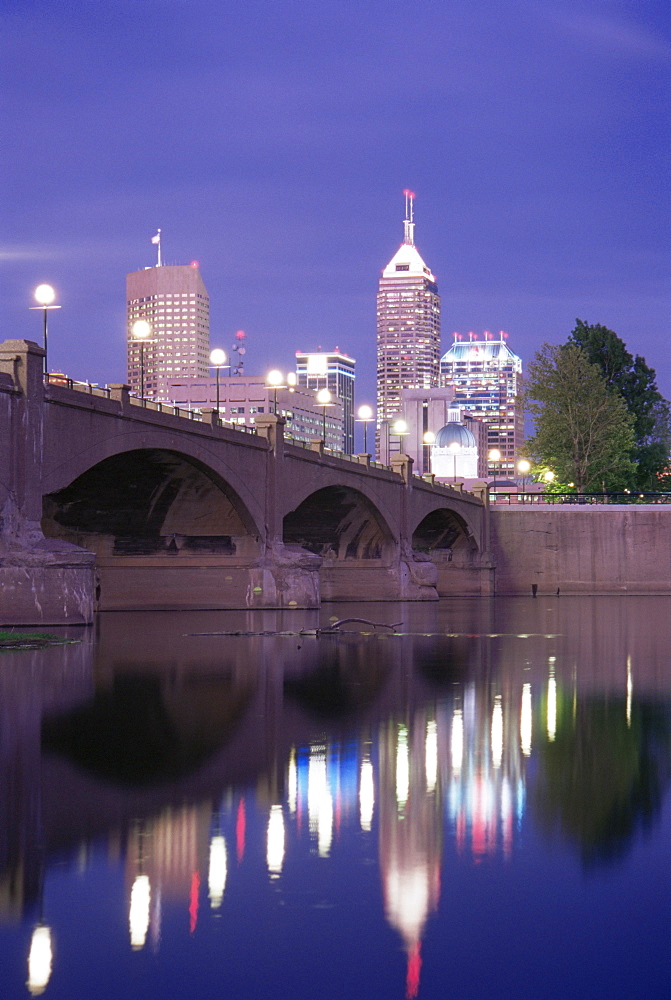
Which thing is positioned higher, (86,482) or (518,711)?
(86,482)

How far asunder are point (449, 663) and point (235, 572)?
1162 inches

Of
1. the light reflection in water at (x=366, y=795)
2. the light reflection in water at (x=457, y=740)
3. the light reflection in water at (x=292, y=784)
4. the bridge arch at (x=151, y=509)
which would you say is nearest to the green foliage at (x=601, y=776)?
the light reflection in water at (x=457, y=740)

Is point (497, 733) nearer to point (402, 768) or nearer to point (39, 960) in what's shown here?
A: point (402, 768)

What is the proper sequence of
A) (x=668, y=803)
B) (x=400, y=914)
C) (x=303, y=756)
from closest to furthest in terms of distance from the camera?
(x=400, y=914)
(x=668, y=803)
(x=303, y=756)

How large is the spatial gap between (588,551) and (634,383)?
22.0 metres

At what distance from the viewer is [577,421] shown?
108250 mm

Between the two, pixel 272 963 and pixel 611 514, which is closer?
pixel 272 963

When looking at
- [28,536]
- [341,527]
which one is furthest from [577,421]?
[28,536]

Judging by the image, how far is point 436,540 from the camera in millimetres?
105188

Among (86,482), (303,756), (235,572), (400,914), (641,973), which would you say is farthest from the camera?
(235,572)

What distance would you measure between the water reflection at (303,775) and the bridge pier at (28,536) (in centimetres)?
871

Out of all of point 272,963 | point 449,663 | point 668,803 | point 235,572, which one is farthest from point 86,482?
point 272,963

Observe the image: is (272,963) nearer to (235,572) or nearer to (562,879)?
(562,879)

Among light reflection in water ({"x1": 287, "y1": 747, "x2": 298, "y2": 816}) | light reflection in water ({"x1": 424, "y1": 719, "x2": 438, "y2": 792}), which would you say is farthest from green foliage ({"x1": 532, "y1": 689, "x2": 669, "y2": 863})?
light reflection in water ({"x1": 287, "y1": 747, "x2": 298, "y2": 816})
